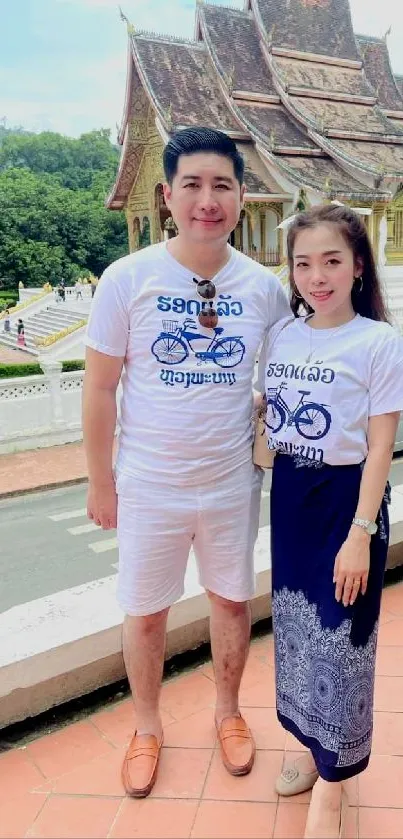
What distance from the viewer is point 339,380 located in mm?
1289

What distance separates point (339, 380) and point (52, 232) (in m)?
29.9

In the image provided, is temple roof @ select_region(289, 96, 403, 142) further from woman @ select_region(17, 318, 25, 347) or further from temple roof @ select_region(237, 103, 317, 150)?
woman @ select_region(17, 318, 25, 347)

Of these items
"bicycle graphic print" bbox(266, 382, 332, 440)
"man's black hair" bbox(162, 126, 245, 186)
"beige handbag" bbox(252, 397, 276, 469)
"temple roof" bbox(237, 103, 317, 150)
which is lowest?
"beige handbag" bbox(252, 397, 276, 469)

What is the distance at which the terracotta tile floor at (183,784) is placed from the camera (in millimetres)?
1421

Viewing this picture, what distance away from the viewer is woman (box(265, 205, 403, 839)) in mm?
1294

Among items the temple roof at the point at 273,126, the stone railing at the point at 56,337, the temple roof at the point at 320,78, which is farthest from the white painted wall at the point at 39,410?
the temple roof at the point at 320,78

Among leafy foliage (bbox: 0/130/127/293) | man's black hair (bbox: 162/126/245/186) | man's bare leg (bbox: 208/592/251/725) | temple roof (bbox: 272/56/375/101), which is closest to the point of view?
man's black hair (bbox: 162/126/245/186)

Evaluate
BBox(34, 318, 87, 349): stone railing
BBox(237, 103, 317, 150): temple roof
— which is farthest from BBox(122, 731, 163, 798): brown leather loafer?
BBox(34, 318, 87, 349): stone railing

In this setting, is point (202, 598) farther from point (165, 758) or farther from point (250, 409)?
point (250, 409)

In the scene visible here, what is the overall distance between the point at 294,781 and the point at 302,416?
82 cm

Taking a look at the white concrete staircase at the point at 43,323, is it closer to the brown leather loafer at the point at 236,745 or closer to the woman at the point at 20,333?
the woman at the point at 20,333

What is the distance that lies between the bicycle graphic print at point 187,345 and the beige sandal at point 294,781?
911 millimetres

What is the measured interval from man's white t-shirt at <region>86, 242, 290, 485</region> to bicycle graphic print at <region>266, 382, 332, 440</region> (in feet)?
0.38

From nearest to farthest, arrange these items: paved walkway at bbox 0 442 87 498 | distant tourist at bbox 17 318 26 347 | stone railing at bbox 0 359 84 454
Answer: paved walkway at bbox 0 442 87 498 → stone railing at bbox 0 359 84 454 → distant tourist at bbox 17 318 26 347
